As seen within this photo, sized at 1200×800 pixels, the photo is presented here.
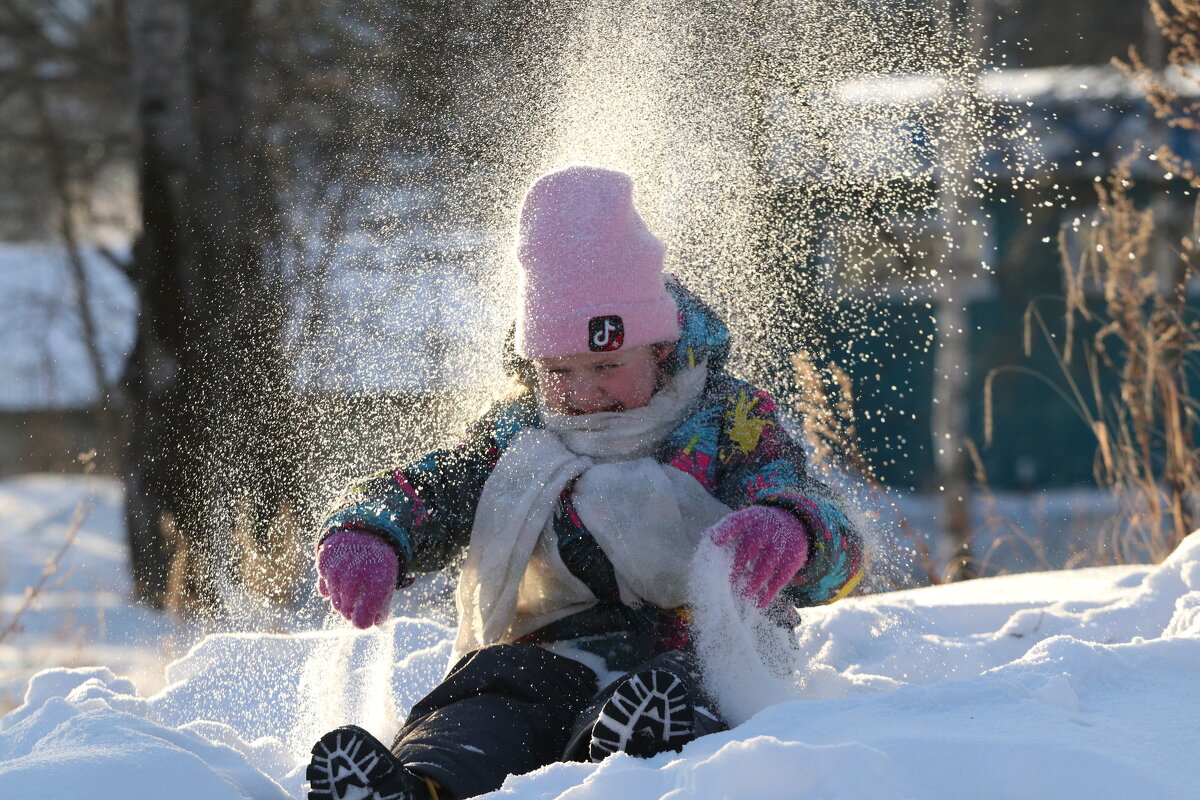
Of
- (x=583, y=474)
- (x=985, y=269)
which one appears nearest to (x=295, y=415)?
(x=583, y=474)

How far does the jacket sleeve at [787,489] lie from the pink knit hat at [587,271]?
20 centimetres

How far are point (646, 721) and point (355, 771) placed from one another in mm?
356

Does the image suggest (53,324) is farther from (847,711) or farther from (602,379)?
(847,711)

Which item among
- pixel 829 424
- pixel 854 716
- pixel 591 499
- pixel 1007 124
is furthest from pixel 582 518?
pixel 1007 124

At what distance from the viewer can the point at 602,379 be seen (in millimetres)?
2090

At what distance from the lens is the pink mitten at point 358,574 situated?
187 cm

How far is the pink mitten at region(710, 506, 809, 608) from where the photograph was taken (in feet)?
5.88

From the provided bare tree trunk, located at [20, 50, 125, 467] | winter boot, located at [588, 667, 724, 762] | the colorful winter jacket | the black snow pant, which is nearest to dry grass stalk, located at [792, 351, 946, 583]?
the colorful winter jacket

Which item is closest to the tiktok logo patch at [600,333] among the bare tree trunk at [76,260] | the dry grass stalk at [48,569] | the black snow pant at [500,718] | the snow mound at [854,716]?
the black snow pant at [500,718]

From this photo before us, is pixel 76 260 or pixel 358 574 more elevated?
pixel 76 260

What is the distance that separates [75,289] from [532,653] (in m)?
6.55

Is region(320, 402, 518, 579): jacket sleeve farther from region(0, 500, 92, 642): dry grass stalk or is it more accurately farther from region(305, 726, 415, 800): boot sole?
region(0, 500, 92, 642): dry grass stalk

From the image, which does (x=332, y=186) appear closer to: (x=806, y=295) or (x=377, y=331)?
(x=377, y=331)

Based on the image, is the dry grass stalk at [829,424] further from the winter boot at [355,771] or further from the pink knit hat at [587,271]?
the winter boot at [355,771]
